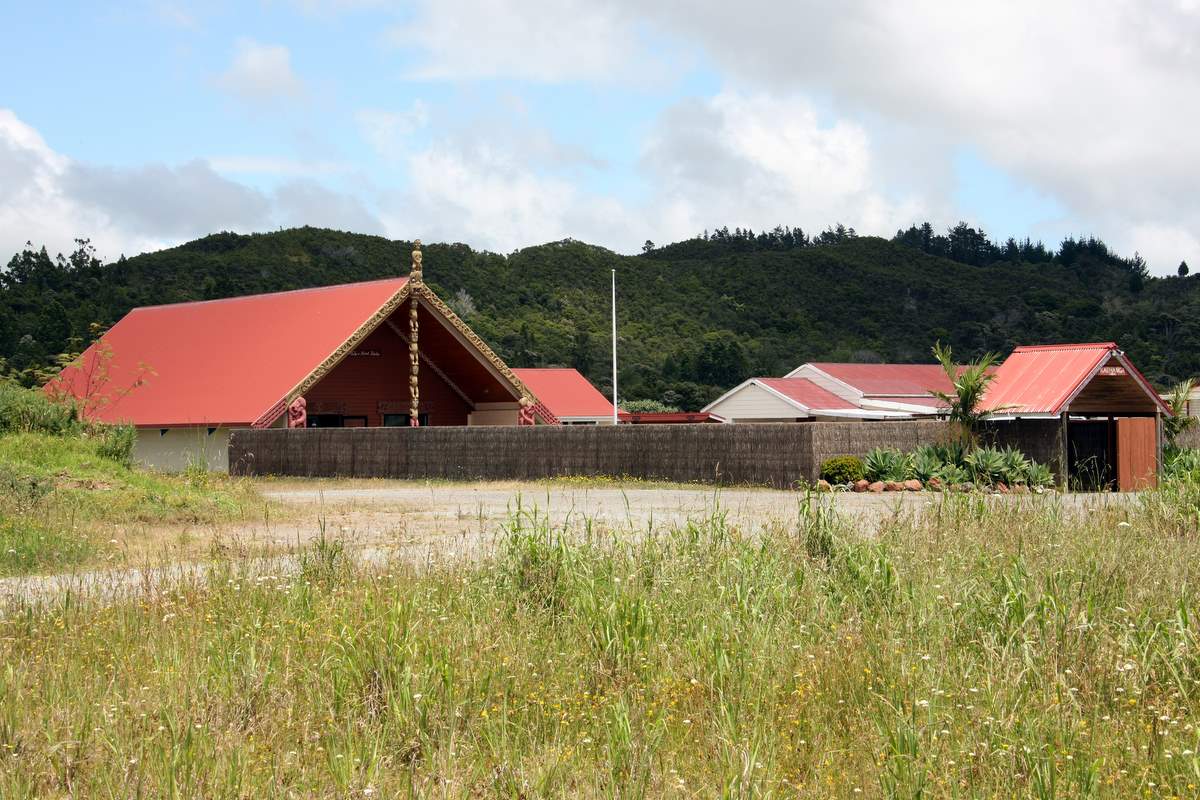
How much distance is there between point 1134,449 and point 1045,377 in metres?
2.75

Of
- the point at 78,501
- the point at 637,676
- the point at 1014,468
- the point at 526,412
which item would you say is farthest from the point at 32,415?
the point at 1014,468

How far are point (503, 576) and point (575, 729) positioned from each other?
2684mm

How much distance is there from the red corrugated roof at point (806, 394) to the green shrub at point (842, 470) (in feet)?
80.1

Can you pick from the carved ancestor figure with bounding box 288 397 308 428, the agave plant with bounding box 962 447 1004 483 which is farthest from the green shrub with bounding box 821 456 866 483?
the carved ancestor figure with bounding box 288 397 308 428

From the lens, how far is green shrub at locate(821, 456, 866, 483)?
26.9m

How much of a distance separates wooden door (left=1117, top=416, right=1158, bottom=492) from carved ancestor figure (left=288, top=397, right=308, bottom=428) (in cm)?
2124

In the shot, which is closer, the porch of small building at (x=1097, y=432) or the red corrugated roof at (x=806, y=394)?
the porch of small building at (x=1097, y=432)

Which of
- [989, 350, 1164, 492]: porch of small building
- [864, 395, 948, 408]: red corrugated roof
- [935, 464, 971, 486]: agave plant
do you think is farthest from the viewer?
[864, 395, 948, 408]: red corrugated roof

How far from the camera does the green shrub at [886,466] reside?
89.4 ft

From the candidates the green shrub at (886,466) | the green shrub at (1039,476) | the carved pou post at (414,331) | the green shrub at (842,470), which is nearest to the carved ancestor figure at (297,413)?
the carved pou post at (414,331)

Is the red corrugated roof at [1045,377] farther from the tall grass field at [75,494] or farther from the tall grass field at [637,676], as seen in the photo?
the tall grass field at [637,676]

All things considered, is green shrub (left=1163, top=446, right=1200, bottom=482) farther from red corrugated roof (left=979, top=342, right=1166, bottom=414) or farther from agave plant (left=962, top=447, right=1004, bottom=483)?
agave plant (left=962, top=447, right=1004, bottom=483)

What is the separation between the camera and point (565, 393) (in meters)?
58.4

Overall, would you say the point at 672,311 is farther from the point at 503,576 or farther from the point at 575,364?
the point at 503,576
